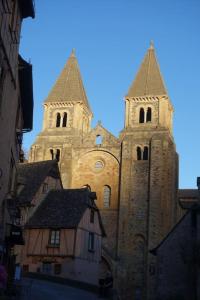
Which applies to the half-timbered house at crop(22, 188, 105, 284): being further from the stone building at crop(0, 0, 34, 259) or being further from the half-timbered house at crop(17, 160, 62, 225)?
the stone building at crop(0, 0, 34, 259)

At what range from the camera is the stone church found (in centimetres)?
5341

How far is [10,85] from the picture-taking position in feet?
59.9

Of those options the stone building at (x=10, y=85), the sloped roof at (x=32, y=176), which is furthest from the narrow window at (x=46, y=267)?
the stone building at (x=10, y=85)

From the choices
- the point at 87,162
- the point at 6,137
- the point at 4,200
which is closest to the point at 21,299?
the point at 4,200

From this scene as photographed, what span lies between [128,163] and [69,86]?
47.0ft

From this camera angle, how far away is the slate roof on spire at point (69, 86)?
6394 cm

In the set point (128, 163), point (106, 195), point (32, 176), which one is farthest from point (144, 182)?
point (32, 176)

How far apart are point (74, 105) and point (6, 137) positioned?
44.2 metres

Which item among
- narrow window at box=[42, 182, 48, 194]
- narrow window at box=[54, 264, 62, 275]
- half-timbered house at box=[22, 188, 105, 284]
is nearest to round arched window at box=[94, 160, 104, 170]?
narrow window at box=[42, 182, 48, 194]

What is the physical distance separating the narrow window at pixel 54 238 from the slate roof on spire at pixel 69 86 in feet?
95.1

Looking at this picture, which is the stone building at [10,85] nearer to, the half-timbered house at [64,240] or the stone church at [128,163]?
the half-timbered house at [64,240]

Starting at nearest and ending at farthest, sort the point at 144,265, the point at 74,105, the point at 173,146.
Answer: the point at 144,265, the point at 173,146, the point at 74,105

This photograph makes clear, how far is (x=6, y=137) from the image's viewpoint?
62.7 ft

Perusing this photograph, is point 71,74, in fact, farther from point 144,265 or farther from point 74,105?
point 144,265
